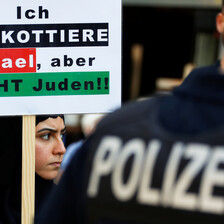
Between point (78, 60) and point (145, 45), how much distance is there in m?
7.16

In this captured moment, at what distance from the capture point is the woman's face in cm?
328

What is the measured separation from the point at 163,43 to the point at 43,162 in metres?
7.05

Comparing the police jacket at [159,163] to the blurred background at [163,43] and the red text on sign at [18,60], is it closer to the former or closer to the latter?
the red text on sign at [18,60]

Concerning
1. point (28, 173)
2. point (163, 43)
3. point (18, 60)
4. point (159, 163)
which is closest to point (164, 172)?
point (159, 163)

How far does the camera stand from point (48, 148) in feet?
10.8

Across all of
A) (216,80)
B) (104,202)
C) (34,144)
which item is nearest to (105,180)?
(104,202)

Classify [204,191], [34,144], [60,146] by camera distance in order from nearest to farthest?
[204,191] → [34,144] → [60,146]

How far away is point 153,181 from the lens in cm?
170

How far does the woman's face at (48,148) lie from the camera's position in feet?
10.8

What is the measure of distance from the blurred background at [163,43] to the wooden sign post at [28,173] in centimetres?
578

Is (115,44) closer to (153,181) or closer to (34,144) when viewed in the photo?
(34,144)

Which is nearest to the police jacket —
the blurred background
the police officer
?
the police officer

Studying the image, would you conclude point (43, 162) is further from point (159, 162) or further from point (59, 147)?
point (159, 162)

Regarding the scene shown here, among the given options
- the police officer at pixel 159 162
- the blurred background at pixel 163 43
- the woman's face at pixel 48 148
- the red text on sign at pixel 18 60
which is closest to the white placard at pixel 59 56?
the red text on sign at pixel 18 60
